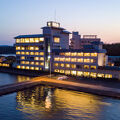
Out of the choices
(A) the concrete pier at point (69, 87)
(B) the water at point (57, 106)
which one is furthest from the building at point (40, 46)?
(B) the water at point (57, 106)

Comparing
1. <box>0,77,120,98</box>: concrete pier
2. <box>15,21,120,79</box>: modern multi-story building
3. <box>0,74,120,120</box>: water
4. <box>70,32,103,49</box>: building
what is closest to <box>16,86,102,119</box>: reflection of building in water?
<box>0,74,120,120</box>: water

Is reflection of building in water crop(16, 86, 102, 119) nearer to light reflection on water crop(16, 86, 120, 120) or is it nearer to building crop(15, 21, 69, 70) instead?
light reflection on water crop(16, 86, 120, 120)

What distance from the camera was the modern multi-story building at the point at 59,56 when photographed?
7862 centimetres

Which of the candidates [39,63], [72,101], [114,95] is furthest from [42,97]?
[39,63]

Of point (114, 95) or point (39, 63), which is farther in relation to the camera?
point (39, 63)

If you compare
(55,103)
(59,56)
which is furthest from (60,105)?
(59,56)

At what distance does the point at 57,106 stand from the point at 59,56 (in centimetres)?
5048

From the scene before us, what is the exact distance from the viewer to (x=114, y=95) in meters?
50.0

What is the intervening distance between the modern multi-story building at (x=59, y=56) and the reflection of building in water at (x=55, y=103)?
27592mm

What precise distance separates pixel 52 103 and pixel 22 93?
49.3ft

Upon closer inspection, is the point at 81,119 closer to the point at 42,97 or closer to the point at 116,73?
the point at 42,97

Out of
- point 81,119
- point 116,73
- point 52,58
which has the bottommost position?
point 81,119

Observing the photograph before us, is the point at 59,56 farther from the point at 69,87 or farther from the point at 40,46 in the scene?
the point at 69,87

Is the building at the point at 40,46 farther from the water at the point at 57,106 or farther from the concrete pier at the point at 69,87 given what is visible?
the water at the point at 57,106
